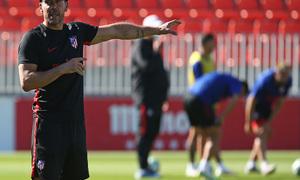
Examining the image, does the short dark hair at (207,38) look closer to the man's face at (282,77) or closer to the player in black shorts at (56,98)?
the man's face at (282,77)

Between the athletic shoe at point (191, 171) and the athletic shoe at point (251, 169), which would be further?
the athletic shoe at point (251, 169)

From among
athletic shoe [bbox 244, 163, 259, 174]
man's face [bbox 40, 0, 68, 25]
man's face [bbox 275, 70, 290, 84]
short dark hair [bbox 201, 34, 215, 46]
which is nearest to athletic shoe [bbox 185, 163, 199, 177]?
athletic shoe [bbox 244, 163, 259, 174]

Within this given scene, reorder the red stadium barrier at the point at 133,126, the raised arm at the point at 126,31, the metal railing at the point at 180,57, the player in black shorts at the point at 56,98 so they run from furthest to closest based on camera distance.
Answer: the metal railing at the point at 180,57
the red stadium barrier at the point at 133,126
the raised arm at the point at 126,31
the player in black shorts at the point at 56,98

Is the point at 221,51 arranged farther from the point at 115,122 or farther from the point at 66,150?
the point at 66,150

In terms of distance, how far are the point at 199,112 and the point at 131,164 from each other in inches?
115

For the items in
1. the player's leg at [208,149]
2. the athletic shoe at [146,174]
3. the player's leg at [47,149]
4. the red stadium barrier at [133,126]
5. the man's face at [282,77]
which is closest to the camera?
the player's leg at [47,149]

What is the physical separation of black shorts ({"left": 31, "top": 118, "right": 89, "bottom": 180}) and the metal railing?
32.4ft

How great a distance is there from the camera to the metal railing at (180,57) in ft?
50.2

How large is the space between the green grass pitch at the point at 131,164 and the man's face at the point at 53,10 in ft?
16.5

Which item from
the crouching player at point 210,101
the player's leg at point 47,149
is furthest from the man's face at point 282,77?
the player's leg at point 47,149

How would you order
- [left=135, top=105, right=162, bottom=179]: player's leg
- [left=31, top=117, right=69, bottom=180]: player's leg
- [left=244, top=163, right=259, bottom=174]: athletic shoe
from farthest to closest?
[left=244, top=163, right=259, bottom=174]: athletic shoe, [left=135, top=105, right=162, bottom=179]: player's leg, [left=31, top=117, right=69, bottom=180]: player's leg

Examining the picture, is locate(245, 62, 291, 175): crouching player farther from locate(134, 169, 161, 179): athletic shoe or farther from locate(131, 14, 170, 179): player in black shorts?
locate(134, 169, 161, 179): athletic shoe

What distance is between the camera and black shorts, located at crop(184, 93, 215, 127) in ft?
31.8

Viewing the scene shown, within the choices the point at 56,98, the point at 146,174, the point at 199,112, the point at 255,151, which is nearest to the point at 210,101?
the point at 199,112
